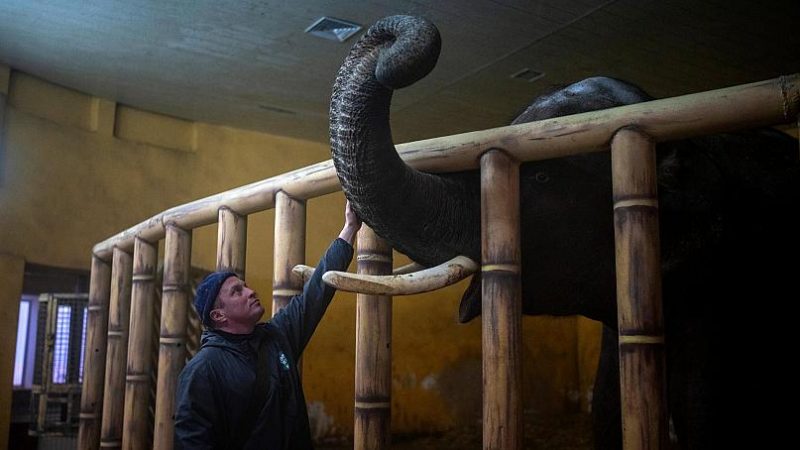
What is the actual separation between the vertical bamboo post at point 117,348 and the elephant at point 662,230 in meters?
2.34

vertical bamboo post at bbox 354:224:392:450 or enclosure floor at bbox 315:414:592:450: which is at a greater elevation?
vertical bamboo post at bbox 354:224:392:450

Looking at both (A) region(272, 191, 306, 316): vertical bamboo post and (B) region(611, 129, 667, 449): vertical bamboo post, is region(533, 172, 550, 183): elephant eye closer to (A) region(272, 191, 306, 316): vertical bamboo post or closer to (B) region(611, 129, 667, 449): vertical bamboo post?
(B) region(611, 129, 667, 449): vertical bamboo post

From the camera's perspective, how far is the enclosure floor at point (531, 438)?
8.08 meters

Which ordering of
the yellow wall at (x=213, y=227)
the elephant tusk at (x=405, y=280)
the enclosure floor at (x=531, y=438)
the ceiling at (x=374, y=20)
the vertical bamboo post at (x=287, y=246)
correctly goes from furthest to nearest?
the enclosure floor at (x=531, y=438)
the yellow wall at (x=213, y=227)
the ceiling at (x=374, y=20)
the vertical bamboo post at (x=287, y=246)
the elephant tusk at (x=405, y=280)

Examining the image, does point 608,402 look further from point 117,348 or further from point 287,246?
point 117,348

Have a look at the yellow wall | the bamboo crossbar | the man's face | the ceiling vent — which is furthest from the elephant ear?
the yellow wall

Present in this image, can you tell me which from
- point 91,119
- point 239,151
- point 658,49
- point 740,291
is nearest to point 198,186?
point 239,151

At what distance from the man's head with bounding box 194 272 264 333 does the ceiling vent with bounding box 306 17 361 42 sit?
3922 millimetres

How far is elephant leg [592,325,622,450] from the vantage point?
3508 millimetres

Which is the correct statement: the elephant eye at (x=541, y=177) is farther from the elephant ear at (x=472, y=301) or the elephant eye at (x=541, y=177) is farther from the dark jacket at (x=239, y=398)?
the dark jacket at (x=239, y=398)

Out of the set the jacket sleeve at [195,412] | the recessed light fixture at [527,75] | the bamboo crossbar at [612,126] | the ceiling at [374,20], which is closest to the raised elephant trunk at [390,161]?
the bamboo crossbar at [612,126]

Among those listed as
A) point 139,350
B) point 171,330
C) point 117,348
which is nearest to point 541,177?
point 171,330

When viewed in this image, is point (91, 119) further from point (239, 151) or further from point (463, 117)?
point (463, 117)

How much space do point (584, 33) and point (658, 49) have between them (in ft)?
2.53
